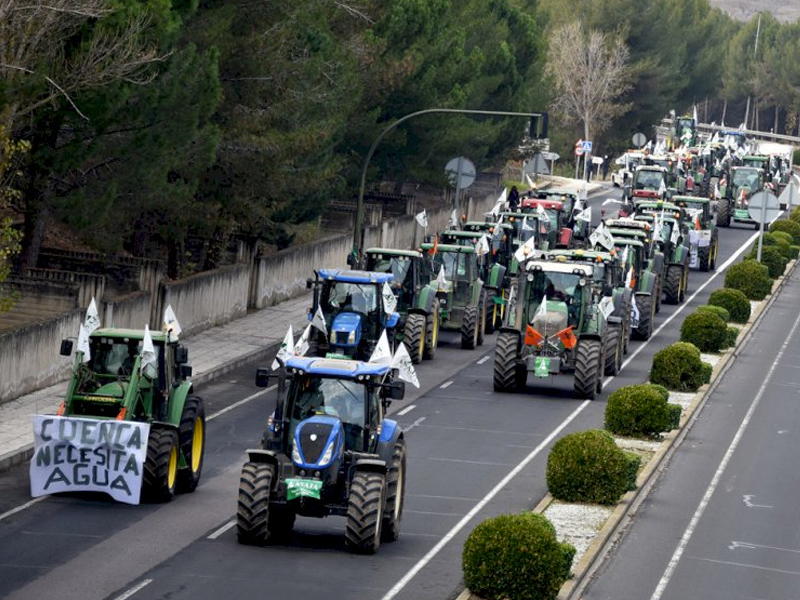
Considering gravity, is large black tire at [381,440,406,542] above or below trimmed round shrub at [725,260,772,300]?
below

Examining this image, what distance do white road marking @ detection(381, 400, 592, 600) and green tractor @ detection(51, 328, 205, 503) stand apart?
4005mm

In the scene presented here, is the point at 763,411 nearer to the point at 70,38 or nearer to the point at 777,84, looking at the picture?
the point at 70,38

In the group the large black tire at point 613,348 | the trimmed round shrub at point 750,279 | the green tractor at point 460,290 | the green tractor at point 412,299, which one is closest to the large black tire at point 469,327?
the green tractor at point 460,290

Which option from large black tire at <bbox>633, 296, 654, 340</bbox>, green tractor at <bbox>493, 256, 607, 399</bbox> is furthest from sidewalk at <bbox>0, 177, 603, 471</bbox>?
large black tire at <bbox>633, 296, 654, 340</bbox>

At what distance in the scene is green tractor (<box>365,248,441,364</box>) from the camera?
3975cm

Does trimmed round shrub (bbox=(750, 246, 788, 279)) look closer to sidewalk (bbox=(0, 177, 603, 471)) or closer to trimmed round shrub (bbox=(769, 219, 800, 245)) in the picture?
trimmed round shrub (bbox=(769, 219, 800, 245))

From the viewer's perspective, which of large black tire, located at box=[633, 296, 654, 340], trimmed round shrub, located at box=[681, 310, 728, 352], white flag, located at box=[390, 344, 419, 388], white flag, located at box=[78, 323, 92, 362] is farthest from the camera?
large black tire, located at box=[633, 296, 654, 340]

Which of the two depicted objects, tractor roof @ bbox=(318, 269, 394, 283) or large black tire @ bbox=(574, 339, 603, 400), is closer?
large black tire @ bbox=(574, 339, 603, 400)

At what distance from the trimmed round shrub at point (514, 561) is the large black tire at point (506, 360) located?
1572 cm

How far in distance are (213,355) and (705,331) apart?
1246 cm

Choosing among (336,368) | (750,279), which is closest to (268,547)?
(336,368)

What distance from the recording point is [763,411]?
3691 centimetres

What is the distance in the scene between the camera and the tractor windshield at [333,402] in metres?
21.9

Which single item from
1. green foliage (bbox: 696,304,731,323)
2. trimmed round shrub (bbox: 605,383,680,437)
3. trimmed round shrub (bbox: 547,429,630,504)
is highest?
green foliage (bbox: 696,304,731,323)
